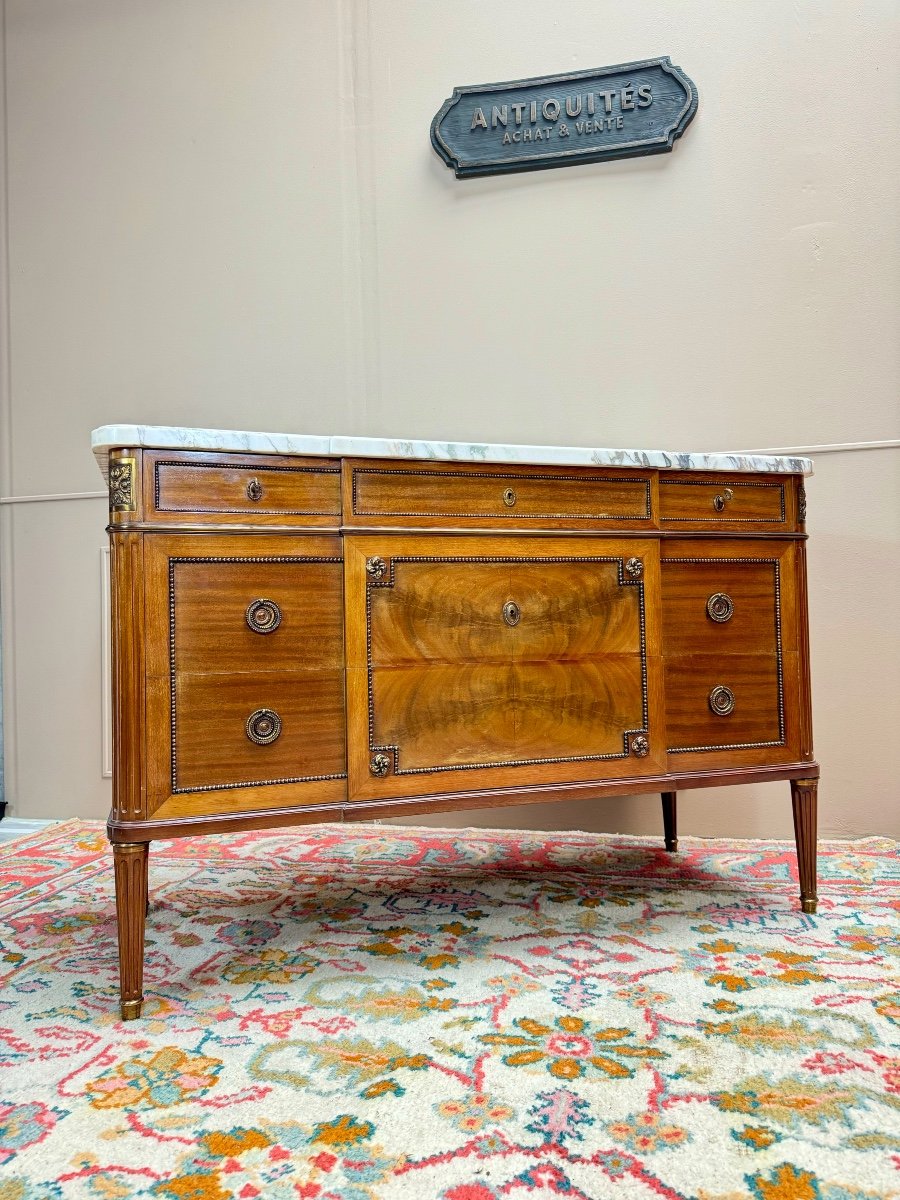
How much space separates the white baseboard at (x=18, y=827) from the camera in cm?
330

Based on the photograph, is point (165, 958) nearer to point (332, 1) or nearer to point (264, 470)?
point (264, 470)

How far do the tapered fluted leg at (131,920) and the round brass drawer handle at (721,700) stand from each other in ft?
4.47

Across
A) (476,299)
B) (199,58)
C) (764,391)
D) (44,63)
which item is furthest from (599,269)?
(44,63)

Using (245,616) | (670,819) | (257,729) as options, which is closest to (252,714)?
(257,729)

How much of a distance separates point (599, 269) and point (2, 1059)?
2867mm

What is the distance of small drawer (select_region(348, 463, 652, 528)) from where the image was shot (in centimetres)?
192

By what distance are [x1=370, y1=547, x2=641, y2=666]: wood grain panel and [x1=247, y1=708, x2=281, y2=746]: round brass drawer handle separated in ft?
0.81

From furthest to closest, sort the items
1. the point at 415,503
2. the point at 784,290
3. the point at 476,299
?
1. the point at 476,299
2. the point at 784,290
3. the point at 415,503

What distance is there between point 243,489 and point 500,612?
0.63 m

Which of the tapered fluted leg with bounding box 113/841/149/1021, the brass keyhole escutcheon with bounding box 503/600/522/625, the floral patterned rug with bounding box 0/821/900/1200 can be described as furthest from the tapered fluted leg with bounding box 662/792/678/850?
the tapered fluted leg with bounding box 113/841/149/1021

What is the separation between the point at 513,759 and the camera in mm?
2016

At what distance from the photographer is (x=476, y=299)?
10.5 ft

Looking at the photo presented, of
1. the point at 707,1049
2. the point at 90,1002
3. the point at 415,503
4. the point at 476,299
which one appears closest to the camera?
the point at 707,1049

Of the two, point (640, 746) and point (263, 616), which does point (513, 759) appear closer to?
point (640, 746)
